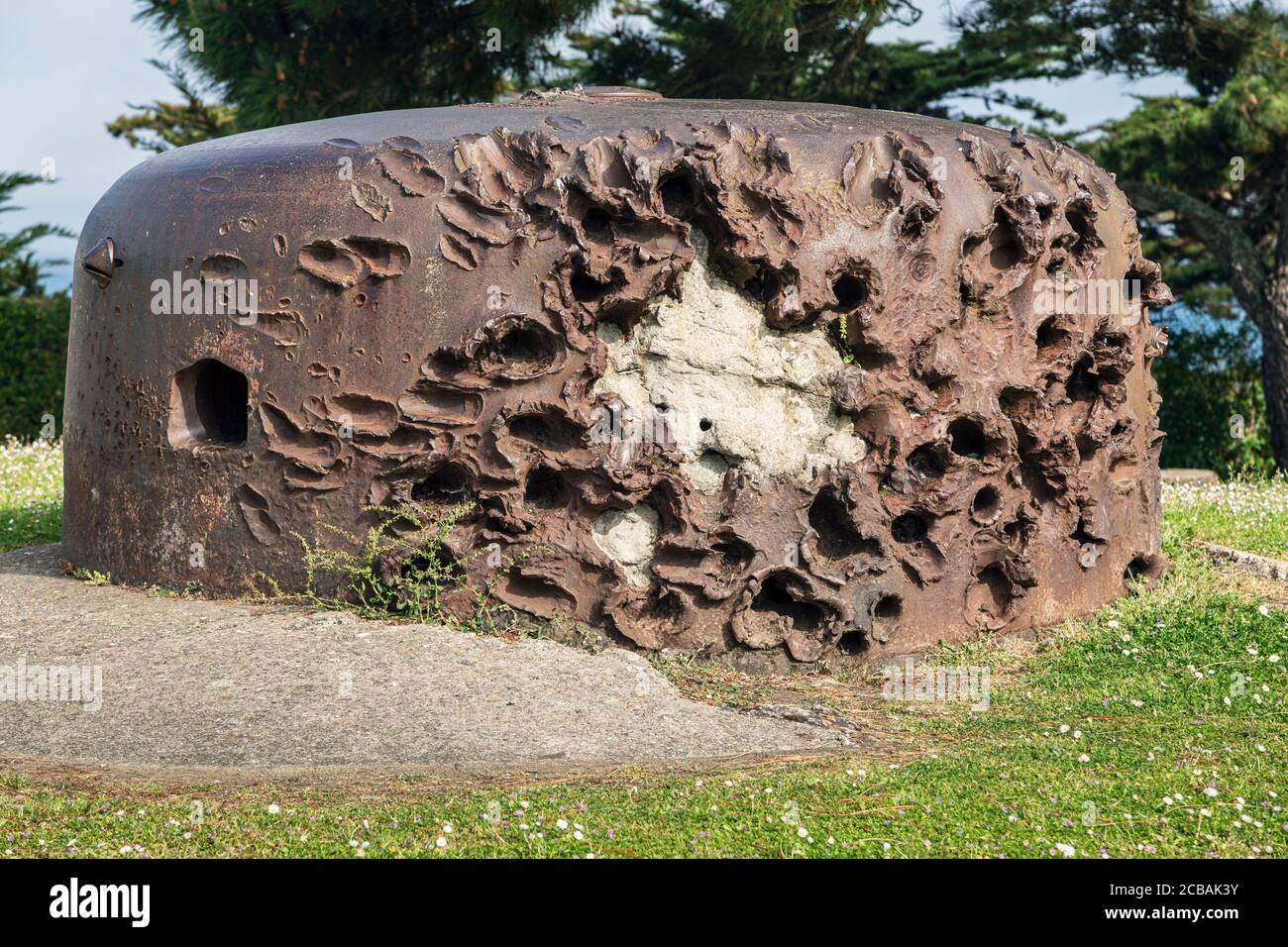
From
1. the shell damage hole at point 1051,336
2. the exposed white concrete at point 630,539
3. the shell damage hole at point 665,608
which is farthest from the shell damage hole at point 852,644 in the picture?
the shell damage hole at point 1051,336

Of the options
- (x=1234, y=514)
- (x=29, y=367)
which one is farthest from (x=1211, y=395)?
(x=29, y=367)

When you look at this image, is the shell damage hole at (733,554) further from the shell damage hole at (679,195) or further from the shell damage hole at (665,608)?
the shell damage hole at (679,195)

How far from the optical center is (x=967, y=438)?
291 inches

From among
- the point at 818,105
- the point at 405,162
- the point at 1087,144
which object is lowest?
the point at 405,162

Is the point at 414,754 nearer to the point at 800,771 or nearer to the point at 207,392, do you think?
the point at 800,771

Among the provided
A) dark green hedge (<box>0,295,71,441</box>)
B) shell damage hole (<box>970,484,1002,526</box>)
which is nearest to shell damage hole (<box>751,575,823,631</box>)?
shell damage hole (<box>970,484,1002,526</box>)

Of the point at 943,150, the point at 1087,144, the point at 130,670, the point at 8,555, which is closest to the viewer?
the point at 130,670

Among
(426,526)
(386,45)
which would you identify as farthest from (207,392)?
(386,45)

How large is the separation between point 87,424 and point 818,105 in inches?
176

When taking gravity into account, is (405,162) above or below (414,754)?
above

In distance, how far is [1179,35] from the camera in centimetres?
1405

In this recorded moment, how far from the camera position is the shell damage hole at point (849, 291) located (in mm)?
6945

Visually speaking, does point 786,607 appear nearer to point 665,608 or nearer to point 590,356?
point 665,608

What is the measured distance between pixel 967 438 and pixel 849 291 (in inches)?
40.9
